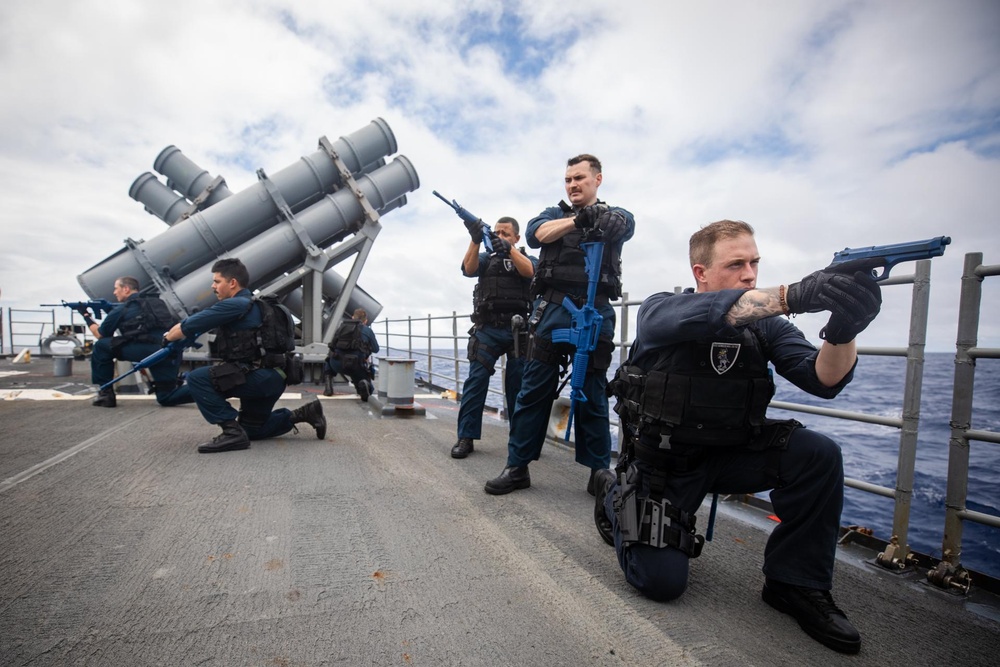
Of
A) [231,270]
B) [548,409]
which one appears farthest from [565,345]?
[231,270]

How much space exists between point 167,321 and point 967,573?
639cm

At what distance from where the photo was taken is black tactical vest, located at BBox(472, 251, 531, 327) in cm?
341

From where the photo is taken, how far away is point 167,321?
541 centimetres

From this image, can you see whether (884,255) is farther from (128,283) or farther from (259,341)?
(128,283)

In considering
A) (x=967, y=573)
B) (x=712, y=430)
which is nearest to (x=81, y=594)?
(x=712, y=430)

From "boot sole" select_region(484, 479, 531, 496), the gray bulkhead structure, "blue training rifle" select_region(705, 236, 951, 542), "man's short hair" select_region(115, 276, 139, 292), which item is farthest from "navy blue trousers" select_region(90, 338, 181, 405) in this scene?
"blue training rifle" select_region(705, 236, 951, 542)

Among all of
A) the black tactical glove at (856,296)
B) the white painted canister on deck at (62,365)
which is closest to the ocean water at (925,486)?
the black tactical glove at (856,296)

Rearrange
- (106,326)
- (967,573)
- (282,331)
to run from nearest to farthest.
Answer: (967,573) → (282,331) → (106,326)

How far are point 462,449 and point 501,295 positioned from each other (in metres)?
1.05

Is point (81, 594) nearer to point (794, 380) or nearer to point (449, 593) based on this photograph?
point (449, 593)

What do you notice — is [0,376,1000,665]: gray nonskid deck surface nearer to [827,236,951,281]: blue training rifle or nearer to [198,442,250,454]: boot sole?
[198,442,250,454]: boot sole

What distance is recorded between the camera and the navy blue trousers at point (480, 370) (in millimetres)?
3373

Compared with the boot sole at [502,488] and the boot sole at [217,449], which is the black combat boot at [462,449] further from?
the boot sole at [217,449]

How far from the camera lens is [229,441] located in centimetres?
329
